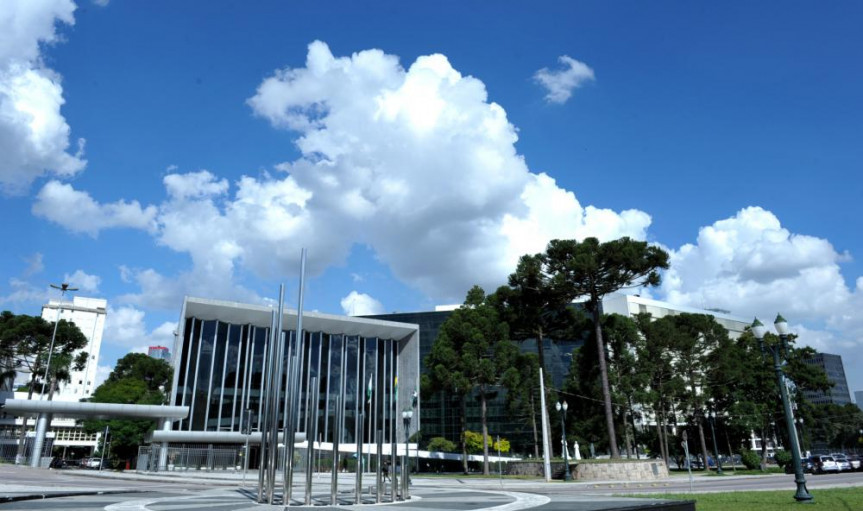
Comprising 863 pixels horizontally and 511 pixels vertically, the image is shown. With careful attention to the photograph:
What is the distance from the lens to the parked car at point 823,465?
39.5 m

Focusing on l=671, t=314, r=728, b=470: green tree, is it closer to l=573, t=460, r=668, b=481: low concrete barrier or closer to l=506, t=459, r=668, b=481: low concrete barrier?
l=506, t=459, r=668, b=481: low concrete barrier

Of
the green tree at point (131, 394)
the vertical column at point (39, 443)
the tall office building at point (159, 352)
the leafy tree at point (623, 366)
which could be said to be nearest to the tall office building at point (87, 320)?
the tall office building at point (159, 352)

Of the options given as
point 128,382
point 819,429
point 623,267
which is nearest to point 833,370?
point 819,429

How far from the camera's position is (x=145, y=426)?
49688 millimetres

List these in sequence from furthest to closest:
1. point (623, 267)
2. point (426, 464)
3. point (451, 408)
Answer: point (451, 408), point (426, 464), point (623, 267)

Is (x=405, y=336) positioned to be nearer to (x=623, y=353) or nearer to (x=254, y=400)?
(x=254, y=400)

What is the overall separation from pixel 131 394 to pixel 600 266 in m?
49.8

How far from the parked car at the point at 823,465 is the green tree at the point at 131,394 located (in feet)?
172

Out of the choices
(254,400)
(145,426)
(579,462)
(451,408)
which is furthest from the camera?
(451,408)

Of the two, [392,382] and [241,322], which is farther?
[392,382]

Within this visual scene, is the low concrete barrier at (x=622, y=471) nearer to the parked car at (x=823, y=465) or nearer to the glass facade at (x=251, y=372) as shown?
the parked car at (x=823, y=465)

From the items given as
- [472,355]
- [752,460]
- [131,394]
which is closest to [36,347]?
[131,394]

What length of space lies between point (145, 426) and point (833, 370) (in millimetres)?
171184

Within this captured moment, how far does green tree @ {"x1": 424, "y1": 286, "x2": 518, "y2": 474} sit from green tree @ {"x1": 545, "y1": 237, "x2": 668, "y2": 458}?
6885 millimetres
